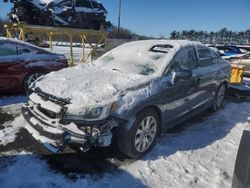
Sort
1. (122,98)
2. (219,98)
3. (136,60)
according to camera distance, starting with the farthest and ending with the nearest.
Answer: (219,98)
(136,60)
(122,98)

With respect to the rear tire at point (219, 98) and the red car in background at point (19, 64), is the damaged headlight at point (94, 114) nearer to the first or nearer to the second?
the rear tire at point (219, 98)

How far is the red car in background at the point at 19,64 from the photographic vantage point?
7.04 m

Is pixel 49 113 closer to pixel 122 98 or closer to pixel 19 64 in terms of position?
pixel 122 98

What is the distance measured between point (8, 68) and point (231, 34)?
45.2 meters

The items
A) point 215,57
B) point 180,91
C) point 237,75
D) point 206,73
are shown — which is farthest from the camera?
point 237,75

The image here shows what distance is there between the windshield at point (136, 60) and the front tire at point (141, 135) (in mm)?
733

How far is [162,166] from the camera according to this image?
4.03m

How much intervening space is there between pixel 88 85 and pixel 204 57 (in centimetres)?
273

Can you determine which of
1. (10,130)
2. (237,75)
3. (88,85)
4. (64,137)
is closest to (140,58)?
(88,85)

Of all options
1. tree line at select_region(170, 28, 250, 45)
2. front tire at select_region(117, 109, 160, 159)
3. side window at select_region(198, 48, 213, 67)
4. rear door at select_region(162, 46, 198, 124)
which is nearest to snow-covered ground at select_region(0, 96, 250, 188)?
front tire at select_region(117, 109, 160, 159)

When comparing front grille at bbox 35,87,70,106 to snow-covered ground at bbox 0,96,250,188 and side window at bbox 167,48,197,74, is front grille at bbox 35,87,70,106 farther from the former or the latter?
side window at bbox 167,48,197,74

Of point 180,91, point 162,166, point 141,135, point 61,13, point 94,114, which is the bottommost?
point 162,166

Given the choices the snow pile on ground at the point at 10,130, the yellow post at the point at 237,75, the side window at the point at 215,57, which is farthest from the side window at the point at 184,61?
the yellow post at the point at 237,75

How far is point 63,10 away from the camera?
48.9 ft
